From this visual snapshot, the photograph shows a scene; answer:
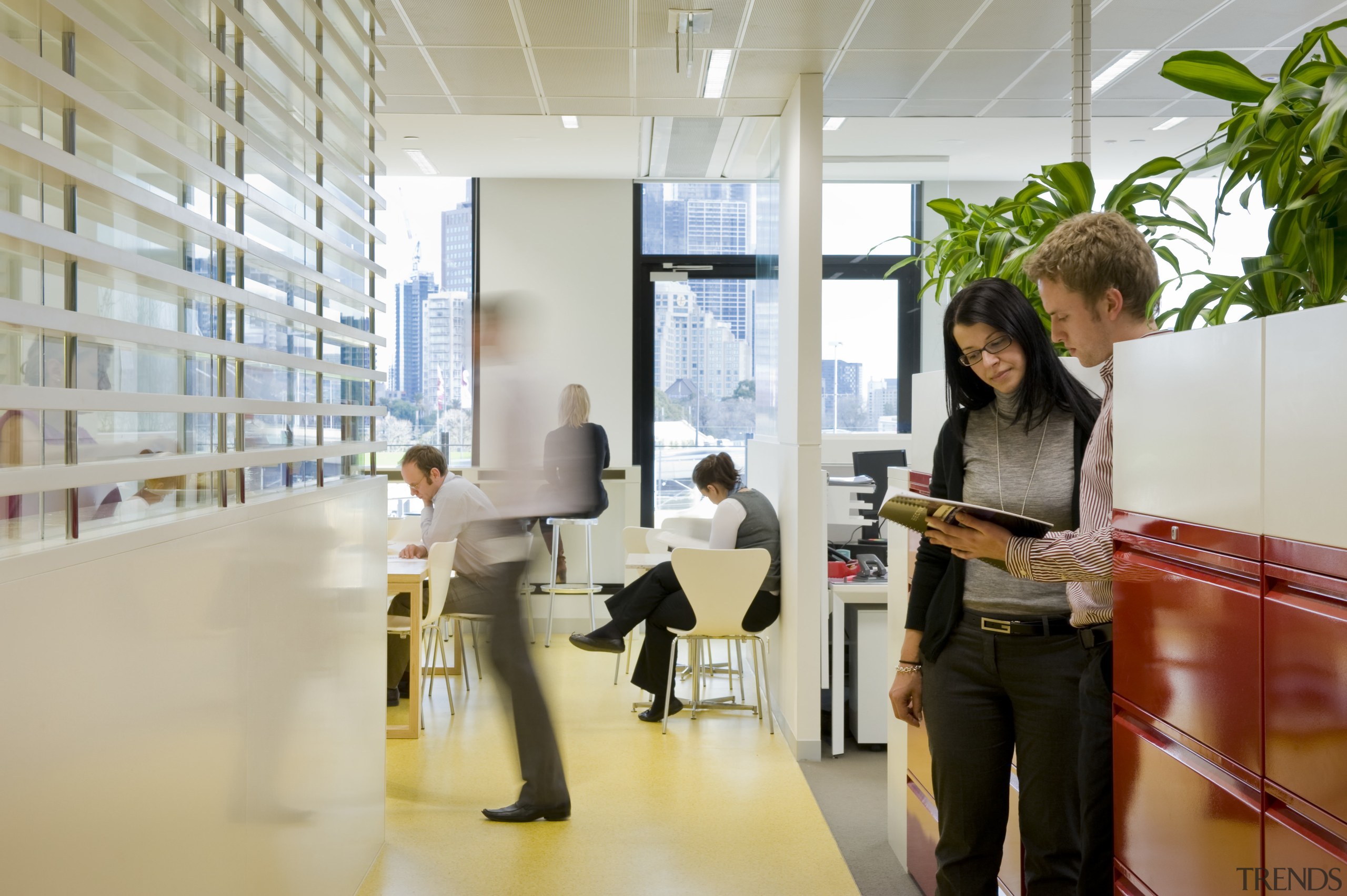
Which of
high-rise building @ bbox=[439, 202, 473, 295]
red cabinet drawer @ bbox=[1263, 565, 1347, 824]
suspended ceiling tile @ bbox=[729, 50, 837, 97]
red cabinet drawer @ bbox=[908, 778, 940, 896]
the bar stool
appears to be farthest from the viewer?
high-rise building @ bbox=[439, 202, 473, 295]

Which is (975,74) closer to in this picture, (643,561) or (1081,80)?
(1081,80)

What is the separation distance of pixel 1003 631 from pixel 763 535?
2867mm

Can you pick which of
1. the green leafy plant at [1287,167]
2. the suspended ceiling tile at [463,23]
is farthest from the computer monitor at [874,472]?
the green leafy plant at [1287,167]

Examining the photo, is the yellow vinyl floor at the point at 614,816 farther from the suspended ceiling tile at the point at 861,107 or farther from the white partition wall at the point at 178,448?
the suspended ceiling tile at the point at 861,107

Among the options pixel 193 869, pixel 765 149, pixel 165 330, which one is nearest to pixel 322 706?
pixel 193 869

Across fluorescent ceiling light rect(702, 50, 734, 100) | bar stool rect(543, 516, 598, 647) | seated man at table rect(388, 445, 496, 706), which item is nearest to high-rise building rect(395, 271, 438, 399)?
bar stool rect(543, 516, 598, 647)

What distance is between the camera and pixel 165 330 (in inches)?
60.5

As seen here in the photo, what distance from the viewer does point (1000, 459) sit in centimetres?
190

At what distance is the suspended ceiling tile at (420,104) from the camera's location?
15.8ft

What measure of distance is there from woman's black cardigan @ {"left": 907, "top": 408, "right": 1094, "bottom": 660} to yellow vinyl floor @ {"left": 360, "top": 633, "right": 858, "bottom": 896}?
1.39 meters

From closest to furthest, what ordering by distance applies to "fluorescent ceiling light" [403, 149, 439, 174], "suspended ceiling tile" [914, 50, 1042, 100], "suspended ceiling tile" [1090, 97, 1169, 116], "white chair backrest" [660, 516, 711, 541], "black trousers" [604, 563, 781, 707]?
"suspended ceiling tile" [914, 50, 1042, 100], "black trousers" [604, 563, 781, 707], "suspended ceiling tile" [1090, 97, 1169, 116], "white chair backrest" [660, 516, 711, 541], "fluorescent ceiling light" [403, 149, 439, 174]

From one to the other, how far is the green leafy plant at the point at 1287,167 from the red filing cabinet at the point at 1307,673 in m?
0.46

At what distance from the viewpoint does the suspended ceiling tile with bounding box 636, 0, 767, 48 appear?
3.61 metres

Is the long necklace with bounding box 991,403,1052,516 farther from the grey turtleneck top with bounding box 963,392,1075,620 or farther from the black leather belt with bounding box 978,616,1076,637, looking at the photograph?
the black leather belt with bounding box 978,616,1076,637
